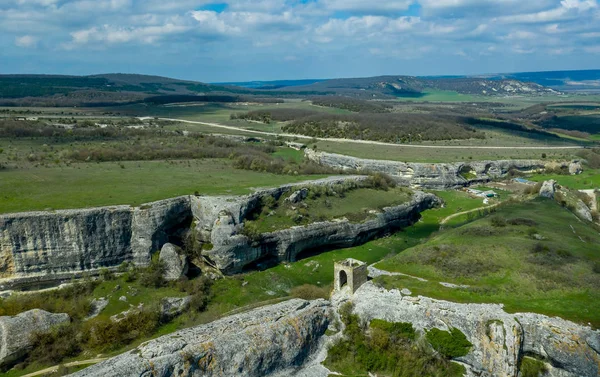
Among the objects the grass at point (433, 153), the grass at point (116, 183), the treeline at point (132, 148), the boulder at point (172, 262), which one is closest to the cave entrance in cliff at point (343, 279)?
the boulder at point (172, 262)

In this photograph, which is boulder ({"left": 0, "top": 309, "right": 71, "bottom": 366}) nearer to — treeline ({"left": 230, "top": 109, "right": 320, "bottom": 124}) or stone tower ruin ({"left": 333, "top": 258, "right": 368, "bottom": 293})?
stone tower ruin ({"left": 333, "top": 258, "right": 368, "bottom": 293})

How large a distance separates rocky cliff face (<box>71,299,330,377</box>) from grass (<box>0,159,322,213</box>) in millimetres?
21064

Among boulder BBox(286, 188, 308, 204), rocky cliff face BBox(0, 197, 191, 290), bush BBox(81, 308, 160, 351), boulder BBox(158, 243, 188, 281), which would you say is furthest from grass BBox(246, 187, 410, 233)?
bush BBox(81, 308, 160, 351)

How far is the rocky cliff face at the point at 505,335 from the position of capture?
25.2m

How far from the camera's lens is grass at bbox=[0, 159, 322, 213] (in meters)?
43.7

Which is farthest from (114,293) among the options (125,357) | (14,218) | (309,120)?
(309,120)

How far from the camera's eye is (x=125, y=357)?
25.4m

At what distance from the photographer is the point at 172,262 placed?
41.7 metres

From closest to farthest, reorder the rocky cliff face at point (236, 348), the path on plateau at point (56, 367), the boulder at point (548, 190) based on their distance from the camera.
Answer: the rocky cliff face at point (236, 348), the path on plateau at point (56, 367), the boulder at point (548, 190)

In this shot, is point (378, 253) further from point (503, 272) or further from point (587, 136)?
point (587, 136)

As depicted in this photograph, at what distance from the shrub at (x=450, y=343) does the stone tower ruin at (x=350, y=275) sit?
601cm

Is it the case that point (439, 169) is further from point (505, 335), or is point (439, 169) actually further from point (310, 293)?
point (505, 335)

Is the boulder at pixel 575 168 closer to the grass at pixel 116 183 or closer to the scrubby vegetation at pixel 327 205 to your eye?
the scrubby vegetation at pixel 327 205

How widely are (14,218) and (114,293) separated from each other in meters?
10.6
